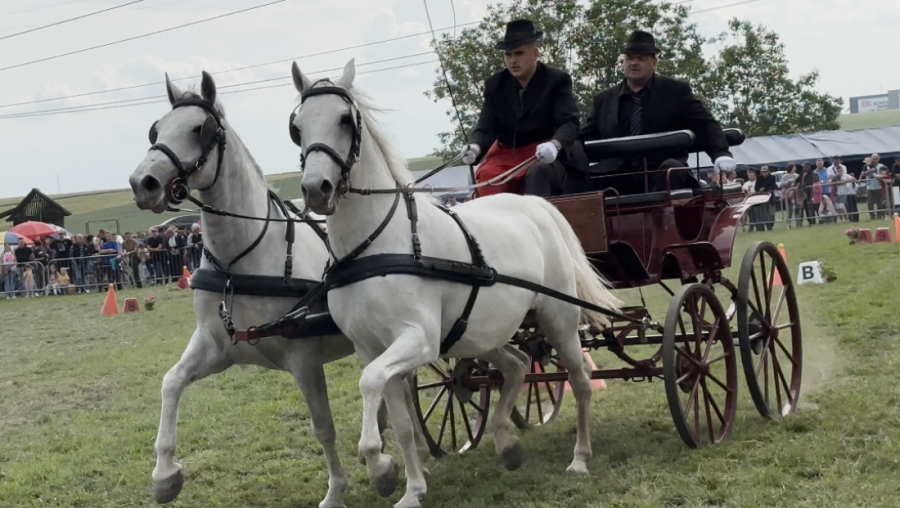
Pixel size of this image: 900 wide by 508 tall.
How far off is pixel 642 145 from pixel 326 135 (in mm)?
2734

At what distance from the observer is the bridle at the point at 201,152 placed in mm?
4930

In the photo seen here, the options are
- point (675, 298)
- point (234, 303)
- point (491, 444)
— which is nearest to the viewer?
point (234, 303)

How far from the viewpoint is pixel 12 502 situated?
6094mm

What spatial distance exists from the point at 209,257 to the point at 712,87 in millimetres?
35900

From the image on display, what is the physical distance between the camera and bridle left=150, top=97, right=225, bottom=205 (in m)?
4.93

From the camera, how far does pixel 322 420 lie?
18.3 ft

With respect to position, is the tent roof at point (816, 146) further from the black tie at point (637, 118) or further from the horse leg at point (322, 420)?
the horse leg at point (322, 420)

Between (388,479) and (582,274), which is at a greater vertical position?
(582,274)

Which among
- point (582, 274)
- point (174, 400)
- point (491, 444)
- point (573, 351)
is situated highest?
point (582, 274)

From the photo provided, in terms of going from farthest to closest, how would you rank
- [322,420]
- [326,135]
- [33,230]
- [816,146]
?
[33,230], [816,146], [322,420], [326,135]

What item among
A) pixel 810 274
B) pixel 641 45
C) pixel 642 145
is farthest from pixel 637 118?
pixel 810 274

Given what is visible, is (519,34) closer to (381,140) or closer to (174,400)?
(381,140)

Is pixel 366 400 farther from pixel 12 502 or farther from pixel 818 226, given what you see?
pixel 818 226

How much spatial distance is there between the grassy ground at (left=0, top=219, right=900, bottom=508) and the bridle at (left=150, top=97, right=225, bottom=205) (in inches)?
73.4
